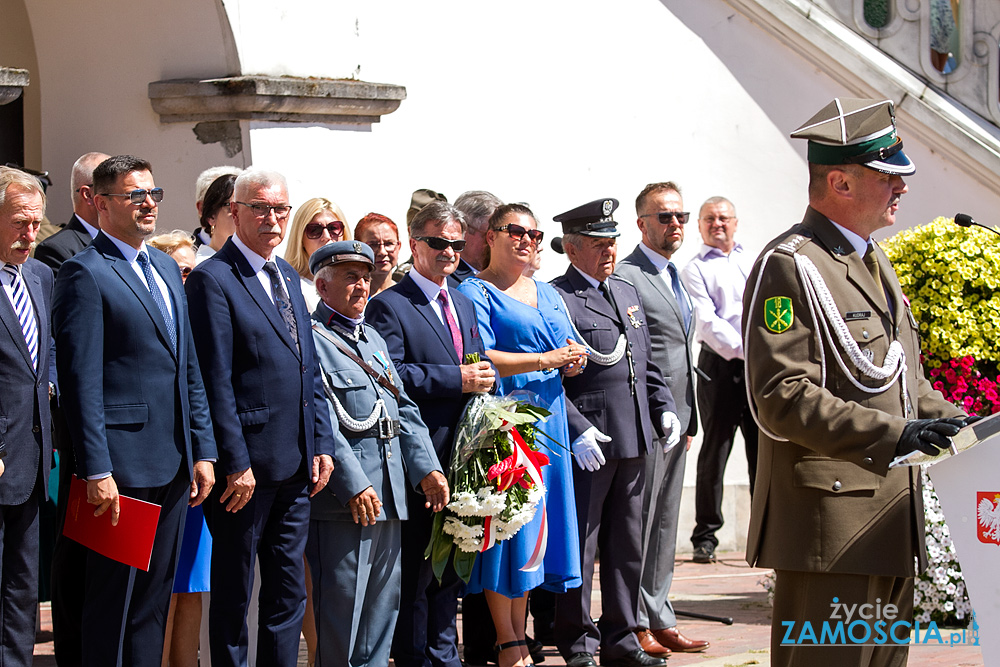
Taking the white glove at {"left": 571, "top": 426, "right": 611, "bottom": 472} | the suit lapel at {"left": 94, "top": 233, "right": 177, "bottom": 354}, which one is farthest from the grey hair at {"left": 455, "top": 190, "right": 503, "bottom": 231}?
the suit lapel at {"left": 94, "top": 233, "right": 177, "bottom": 354}

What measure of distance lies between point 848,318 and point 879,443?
46 centimetres

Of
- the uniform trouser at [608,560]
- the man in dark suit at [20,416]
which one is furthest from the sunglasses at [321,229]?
the uniform trouser at [608,560]

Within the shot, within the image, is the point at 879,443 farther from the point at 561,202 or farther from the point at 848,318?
the point at 561,202

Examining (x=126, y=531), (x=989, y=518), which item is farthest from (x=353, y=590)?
(x=989, y=518)

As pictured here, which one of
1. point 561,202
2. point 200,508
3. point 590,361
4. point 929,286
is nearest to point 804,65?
point 561,202

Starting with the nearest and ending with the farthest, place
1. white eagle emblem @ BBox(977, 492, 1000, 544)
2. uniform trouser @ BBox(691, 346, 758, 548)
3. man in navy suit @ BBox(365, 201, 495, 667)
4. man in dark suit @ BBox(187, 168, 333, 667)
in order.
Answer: white eagle emblem @ BBox(977, 492, 1000, 544), man in dark suit @ BBox(187, 168, 333, 667), man in navy suit @ BBox(365, 201, 495, 667), uniform trouser @ BBox(691, 346, 758, 548)

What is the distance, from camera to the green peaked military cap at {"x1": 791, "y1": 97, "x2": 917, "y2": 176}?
13.8ft

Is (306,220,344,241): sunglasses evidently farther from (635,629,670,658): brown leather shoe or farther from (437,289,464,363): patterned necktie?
(635,629,670,658): brown leather shoe

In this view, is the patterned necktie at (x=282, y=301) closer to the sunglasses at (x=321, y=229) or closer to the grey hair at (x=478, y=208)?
the sunglasses at (x=321, y=229)

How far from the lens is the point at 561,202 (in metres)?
9.16

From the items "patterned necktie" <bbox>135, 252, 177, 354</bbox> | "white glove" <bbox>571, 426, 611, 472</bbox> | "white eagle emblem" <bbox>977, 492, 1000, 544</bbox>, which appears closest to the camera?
"white eagle emblem" <bbox>977, 492, 1000, 544</bbox>

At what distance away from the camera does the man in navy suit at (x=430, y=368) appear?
5703 millimetres

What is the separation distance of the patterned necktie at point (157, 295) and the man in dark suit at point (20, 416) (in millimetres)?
394

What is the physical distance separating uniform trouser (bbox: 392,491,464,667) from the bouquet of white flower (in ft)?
0.31
